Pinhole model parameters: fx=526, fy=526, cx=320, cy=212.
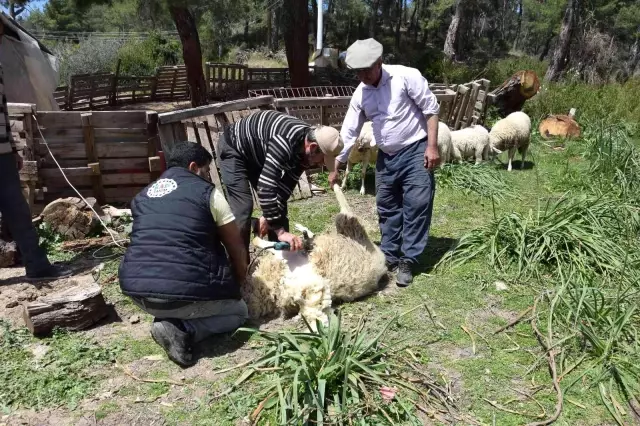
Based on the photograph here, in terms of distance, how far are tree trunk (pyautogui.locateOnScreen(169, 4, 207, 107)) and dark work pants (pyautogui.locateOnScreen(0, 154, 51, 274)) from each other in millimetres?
10525

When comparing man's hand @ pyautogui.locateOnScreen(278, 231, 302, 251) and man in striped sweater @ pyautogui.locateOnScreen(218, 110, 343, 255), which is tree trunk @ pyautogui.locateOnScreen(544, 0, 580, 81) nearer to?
man in striped sweater @ pyautogui.locateOnScreen(218, 110, 343, 255)

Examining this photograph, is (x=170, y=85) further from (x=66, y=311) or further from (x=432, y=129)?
(x=66, y=311)

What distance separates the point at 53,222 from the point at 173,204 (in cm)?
305

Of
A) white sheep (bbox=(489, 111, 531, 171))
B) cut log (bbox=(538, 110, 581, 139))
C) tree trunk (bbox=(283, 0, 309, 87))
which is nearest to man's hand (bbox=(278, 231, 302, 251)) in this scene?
white sheep (bbox=(489, 111, 531, 171))

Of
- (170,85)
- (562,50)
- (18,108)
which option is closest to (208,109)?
(18,108)

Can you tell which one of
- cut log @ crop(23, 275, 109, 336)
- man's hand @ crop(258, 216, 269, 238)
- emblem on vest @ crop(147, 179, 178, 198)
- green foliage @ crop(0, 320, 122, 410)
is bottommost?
green foliage @ crop(0, 320, 122, 410)

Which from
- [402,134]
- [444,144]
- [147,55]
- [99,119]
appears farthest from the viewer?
[147,55]

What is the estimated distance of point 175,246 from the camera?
3.29 metres

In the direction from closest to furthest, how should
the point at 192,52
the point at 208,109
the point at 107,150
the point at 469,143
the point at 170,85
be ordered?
1. the point at 107,150
2. the point at 208,109
3. the point at 469,143
4. the point at 192,52
5. the point at 170,85

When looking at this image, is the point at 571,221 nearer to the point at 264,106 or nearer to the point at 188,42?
the point at 264,106

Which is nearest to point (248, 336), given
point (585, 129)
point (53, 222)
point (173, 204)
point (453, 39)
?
point (173, 204)

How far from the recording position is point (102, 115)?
631 cm

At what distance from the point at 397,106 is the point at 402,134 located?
A: 0.81ft

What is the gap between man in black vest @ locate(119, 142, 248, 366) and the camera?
3287 mm
